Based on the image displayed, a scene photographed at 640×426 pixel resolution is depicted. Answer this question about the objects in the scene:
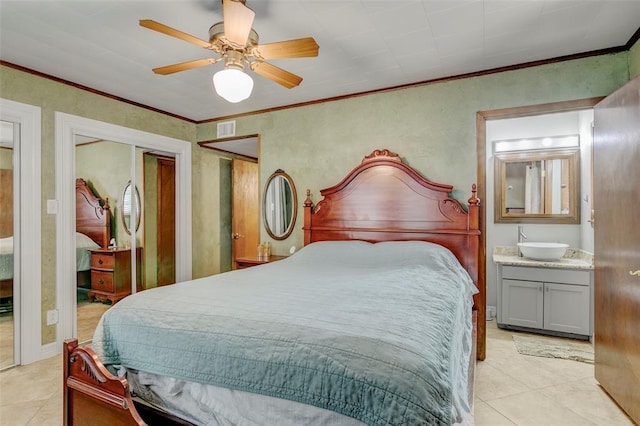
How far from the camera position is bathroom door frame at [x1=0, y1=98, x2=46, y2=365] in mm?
2760

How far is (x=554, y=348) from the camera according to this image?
309 cm

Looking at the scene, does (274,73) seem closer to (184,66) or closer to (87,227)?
(184,66)

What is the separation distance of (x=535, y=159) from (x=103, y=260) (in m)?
4.84

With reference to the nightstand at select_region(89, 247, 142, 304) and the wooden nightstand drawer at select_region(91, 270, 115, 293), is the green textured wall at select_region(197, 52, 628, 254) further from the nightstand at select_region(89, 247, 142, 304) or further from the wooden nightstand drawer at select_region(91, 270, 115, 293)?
the wooden nightstand drawer at select_region(91, 270, 115, 293)

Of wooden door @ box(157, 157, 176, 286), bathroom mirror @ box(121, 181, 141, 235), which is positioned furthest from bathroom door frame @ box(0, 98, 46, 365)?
wooden door @ box(157, 157, 176, 286)

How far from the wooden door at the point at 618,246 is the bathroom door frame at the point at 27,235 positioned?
14.0 ft

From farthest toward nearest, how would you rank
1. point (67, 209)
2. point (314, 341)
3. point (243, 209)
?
point (243, 209), point (67, 209), point (314, 341)

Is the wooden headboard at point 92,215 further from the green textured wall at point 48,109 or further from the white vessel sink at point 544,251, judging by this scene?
the white vessel sink at point 544,251

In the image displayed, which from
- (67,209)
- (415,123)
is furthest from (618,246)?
(67,209)

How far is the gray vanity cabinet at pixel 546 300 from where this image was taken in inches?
128

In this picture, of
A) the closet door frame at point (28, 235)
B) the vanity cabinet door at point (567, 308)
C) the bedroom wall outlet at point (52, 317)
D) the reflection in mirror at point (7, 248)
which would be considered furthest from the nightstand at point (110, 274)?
the vanity cabinet door at point (567, 308)

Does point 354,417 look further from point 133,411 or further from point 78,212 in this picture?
point 78,212

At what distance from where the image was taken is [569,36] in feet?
7.57

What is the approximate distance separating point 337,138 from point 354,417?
2841mm
